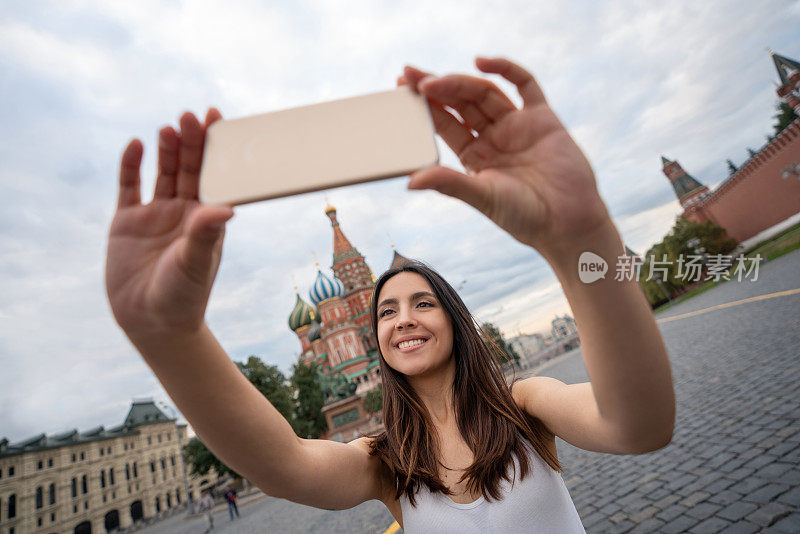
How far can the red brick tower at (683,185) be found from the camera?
59.0 metres

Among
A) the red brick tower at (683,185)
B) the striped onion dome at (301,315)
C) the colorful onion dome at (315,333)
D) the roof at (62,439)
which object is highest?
the red brick tower at (683,185)

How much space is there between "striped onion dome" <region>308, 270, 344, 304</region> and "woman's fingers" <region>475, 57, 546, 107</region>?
1779 inches

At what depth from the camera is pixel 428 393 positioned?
2062 mm

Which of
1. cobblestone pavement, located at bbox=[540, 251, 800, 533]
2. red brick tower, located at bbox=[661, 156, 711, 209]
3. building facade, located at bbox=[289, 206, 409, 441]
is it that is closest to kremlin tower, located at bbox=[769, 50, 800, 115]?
red brick tower, located at bbox=[661, 156, 711, 209]

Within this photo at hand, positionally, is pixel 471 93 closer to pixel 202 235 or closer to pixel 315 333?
pixel 202 235

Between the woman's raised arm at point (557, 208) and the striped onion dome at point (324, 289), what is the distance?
45047mm

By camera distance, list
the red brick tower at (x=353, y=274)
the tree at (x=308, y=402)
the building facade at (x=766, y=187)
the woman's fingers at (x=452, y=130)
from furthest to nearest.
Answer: the red brick tower at (x=353, y=274) → the tree at (x=308, y=402) → the building facade at (x=766, y=187) → the woman's fingers at (x=452, y=130)

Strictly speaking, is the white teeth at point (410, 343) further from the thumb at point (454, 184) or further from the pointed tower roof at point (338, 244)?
the pointed tower roof at point (338, 244)

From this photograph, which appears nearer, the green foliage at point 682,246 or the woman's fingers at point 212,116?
the woman's fingers at point 212,116

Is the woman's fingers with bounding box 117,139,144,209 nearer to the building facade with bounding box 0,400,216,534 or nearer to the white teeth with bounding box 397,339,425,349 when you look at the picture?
the white teeth with bounding box 397,339,425,349

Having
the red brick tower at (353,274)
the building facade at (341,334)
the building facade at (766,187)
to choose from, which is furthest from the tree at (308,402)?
the building facade at (766,187)

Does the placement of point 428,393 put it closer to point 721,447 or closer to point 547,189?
point 547,189

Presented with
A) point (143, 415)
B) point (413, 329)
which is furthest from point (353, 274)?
point (413, 329)

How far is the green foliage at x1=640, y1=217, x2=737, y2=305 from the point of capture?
1759 inches
